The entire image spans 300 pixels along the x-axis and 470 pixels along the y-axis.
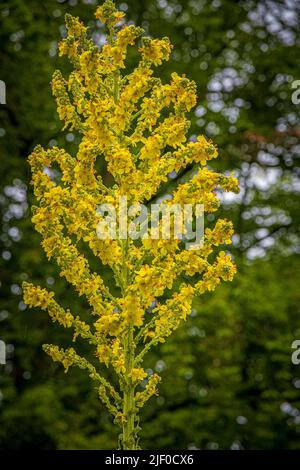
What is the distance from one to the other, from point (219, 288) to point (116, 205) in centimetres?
647

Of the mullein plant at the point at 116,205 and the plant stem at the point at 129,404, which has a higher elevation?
the mullein plant at the point at 116,205

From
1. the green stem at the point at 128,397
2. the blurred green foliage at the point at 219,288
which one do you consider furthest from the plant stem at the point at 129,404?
the blurred green foliage at the point at 219,288

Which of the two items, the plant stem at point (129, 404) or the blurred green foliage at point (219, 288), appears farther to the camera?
the blurred green foliage at point (219, 288)

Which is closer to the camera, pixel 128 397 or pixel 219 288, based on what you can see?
pixel 128 397

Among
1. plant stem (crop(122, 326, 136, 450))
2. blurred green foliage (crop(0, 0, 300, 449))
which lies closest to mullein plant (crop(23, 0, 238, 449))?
plant stem (crop(122, 326, 136, 450))

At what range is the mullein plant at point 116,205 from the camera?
14.6 feet

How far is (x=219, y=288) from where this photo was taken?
10.8 meters

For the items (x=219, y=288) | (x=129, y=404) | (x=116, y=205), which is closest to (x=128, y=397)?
(x=129, y=404)

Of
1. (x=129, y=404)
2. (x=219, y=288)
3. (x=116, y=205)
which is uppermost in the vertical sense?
(x=116, y=205)

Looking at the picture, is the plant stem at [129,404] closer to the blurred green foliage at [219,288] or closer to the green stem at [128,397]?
the green stem at [128,397]

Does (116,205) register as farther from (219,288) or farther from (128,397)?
(219,288)

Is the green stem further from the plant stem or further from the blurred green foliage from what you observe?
the blurred green foliage

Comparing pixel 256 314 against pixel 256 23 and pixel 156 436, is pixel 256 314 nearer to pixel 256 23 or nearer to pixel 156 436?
pixel 156 436

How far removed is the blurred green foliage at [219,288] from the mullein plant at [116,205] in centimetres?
547
